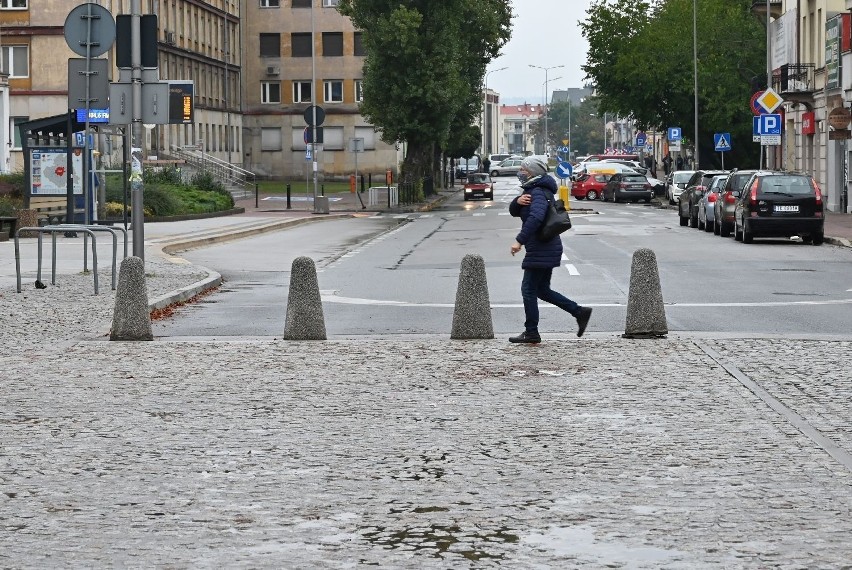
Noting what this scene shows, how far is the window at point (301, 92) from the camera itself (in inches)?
4245

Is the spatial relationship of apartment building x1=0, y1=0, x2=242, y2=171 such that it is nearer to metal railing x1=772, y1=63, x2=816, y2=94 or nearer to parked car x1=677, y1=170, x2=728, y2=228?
parked car x1=677, y1=170, x2=728, y2=228

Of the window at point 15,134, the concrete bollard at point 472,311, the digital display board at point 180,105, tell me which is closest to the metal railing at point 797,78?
the digital display board at point 180,105

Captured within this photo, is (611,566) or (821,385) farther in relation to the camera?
(821,385)

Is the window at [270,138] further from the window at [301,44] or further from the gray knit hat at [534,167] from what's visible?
the gray knit hat at [534,167]

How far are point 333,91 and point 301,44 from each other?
12.3 ft

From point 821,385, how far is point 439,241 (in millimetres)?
25900

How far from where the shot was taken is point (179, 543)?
6.67 metres

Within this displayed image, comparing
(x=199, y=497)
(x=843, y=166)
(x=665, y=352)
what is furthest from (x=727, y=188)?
(x=199, y=497)

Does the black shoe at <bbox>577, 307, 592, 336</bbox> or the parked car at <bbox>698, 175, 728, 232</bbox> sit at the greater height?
the parked car at <bbox>698, 175, 728, 232</bbox>

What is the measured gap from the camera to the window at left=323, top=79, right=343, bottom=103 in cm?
10711

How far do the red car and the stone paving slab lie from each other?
65.7m

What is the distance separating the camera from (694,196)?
44.0m

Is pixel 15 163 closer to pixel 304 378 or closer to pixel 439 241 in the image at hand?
pixel 439 241

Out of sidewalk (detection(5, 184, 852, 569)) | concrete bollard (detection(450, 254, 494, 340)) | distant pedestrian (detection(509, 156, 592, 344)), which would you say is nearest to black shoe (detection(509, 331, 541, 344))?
distant pedestrian (detection(509, 156, 592, 344))
